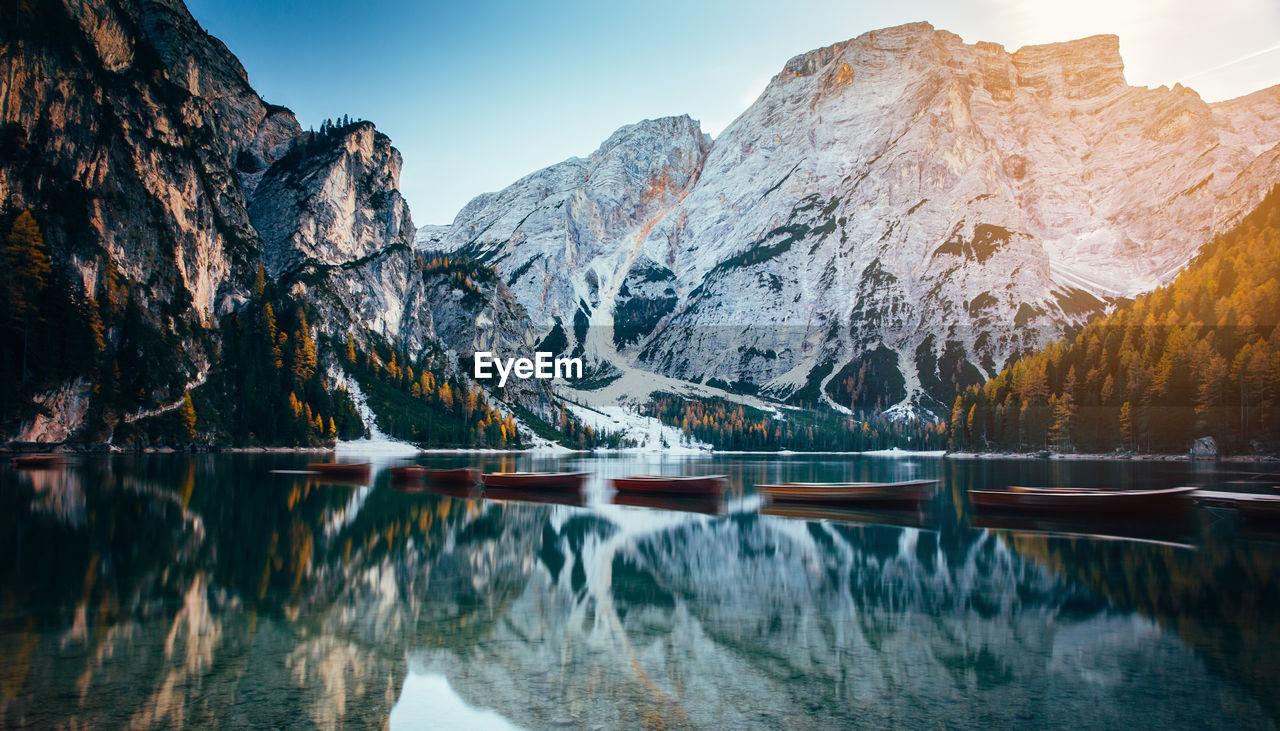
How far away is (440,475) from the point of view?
64875 mm

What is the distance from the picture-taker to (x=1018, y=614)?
17.4 m

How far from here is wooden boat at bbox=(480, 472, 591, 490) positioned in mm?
55406

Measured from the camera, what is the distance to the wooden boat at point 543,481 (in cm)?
5541

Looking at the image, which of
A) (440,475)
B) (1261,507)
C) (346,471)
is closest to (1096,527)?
(1261,507)

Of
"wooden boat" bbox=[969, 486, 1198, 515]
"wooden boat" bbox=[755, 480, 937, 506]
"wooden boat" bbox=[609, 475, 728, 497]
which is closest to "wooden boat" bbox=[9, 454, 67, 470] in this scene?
"wooden boat" bbox=[609, 475, 728, 497]

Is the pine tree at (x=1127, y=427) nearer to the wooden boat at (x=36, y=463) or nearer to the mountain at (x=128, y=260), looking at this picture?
the wooden boat at (x=36, y=463)

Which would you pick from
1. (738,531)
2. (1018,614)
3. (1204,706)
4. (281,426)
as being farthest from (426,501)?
(281,426)

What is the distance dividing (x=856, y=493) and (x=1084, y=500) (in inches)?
503

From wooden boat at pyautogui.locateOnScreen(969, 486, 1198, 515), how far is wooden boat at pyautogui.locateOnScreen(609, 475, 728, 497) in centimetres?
1779

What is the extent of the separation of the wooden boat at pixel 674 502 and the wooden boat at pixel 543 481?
3224 mm

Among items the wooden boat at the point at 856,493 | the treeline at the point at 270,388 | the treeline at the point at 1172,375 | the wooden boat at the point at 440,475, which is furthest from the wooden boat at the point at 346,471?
the treeline at the point at 1172,375

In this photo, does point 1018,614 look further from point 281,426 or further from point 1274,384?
point 281,426

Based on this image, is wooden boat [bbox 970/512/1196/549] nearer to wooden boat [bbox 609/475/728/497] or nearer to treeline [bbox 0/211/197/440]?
wooden boat [bbox 609/475/728/497]

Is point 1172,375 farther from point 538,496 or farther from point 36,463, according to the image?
point 36,463
